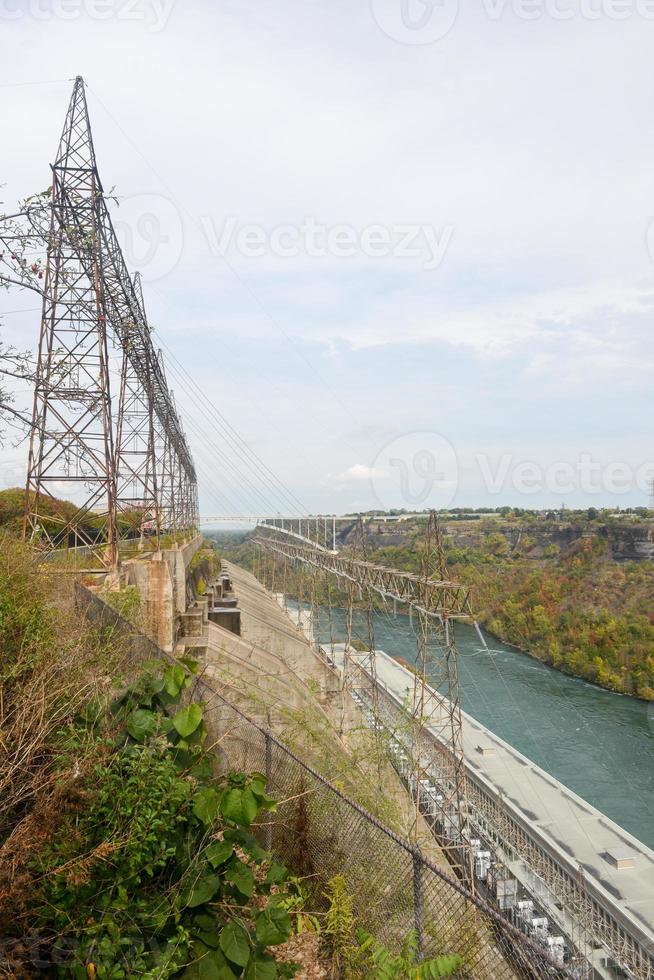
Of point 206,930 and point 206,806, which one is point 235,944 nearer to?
point 206,930

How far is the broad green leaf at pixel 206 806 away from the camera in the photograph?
3.03 meters

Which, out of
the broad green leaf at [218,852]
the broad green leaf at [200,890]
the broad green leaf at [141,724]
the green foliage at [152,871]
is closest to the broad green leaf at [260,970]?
the green foliage at [152,871]

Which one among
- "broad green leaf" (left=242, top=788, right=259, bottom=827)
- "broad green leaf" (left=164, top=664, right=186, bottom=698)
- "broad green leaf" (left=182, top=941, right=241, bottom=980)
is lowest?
"broad green leaf" (left=182, top=941, right=241, bottom=980)

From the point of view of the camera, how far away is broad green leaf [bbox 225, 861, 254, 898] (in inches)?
117

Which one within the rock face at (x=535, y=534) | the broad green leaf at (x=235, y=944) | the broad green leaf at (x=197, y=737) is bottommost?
the rock face at (x=535, y=534)

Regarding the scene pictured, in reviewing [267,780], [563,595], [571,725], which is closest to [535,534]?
[563,595]

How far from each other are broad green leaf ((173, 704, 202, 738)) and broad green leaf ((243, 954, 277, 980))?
1119mm

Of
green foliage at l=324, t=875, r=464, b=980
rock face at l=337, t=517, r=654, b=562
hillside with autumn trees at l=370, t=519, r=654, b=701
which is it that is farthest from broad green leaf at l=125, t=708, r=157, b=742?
rock face at l=337, t=517, r=654, b=562

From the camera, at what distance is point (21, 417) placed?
4.88 meters

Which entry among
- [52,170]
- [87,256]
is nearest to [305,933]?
[87,256]

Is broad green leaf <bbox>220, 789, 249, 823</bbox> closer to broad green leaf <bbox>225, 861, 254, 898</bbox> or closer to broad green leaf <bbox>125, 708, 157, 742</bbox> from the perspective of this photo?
broad green leaf <bbox>225, 861, 254, 898</bbox>

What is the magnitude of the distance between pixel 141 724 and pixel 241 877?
37.6 inches

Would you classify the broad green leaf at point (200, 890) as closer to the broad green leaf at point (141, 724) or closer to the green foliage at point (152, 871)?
the green foliage at point (152, 871)

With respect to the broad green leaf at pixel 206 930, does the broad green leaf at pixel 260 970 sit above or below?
below
